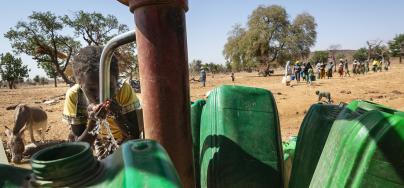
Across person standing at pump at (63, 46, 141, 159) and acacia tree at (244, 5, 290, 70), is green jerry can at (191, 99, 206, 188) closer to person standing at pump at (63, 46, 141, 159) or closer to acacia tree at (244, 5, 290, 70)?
person standing at pump at (63, 46, 141, 159)

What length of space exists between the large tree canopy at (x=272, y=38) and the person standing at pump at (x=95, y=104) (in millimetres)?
31511

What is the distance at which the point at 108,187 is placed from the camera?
0.86 metres

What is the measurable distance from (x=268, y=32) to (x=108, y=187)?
3387 centimetres

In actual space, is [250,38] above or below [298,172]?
above

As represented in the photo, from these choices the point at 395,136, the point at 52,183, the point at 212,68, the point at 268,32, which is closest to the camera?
the point at 52,183

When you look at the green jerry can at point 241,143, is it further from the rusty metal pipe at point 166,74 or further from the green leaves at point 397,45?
the green leaves at point 397,45

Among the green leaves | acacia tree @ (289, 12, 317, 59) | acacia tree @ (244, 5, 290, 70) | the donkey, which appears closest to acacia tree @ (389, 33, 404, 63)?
the green leaves

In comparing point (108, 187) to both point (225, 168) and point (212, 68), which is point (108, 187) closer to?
point (225, 168)

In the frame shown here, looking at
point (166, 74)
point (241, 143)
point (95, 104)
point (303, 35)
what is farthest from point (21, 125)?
point (303, 35)

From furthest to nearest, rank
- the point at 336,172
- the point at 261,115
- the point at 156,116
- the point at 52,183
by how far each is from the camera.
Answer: the point at 261,115
the point at 156,116
the point at 336,172
the point at 52,183

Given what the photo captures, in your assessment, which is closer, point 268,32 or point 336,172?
point 336,172

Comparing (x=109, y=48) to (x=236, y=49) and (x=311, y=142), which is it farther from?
(x=236, y=49)

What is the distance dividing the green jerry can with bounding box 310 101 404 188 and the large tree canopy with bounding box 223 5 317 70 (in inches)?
1286

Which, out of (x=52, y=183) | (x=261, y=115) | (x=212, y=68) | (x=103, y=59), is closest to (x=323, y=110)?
(x=261, y=115)
